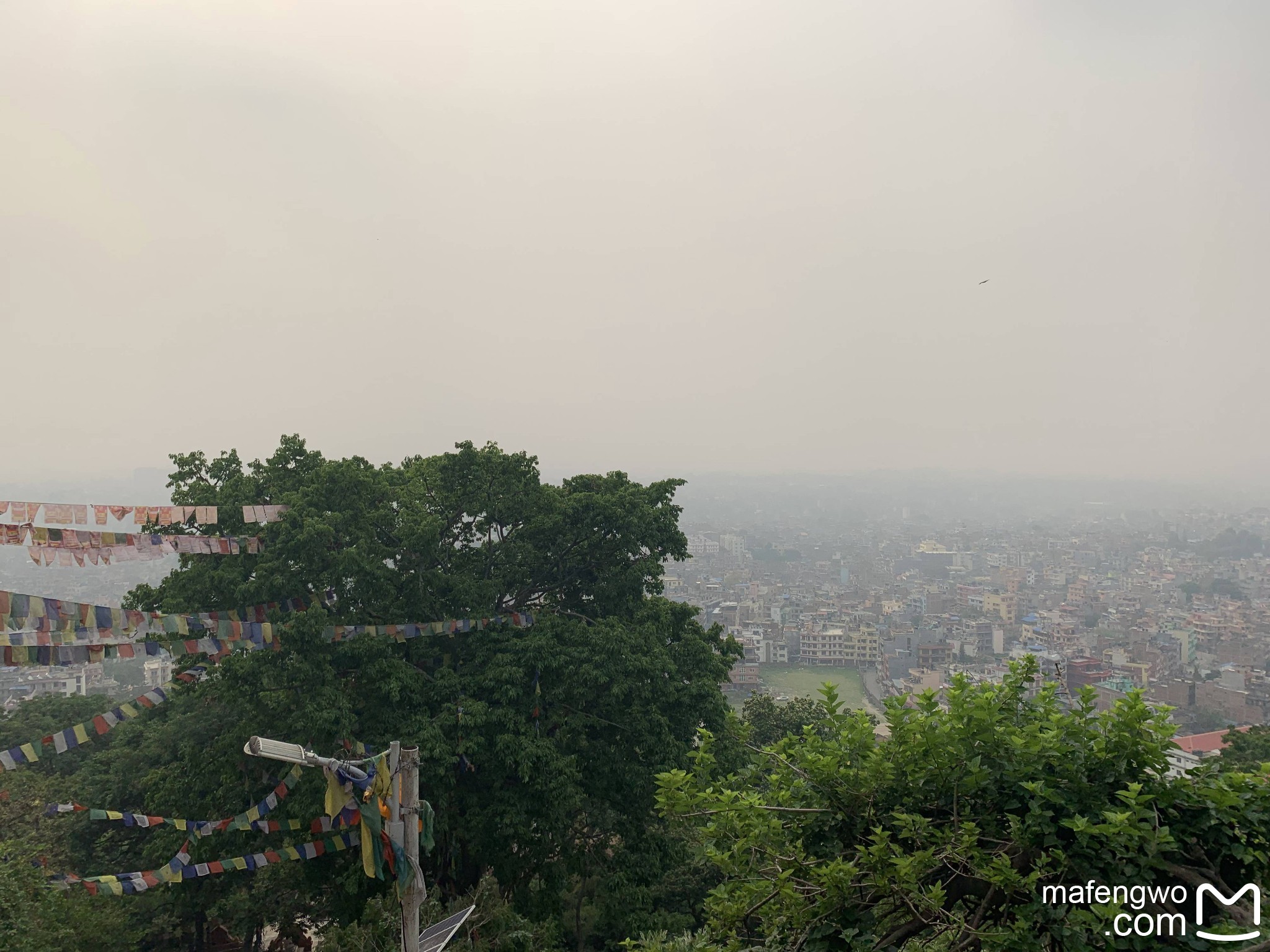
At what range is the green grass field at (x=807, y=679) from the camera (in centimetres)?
5641

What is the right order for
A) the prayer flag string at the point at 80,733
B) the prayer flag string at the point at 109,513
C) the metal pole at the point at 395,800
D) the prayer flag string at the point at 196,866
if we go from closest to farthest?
the metal pole at the point at 395,800 → the prayer flag string at the point at 80,733 → the prayer flag string at the point at 109,513 → the prayer flag string at the point at 196,866

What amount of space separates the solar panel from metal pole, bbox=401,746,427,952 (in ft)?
2.15

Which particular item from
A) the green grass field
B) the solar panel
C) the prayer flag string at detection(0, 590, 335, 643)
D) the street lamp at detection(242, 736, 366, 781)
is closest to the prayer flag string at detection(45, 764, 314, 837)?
the prayer flag string at detection(0, 590, 335, 643)

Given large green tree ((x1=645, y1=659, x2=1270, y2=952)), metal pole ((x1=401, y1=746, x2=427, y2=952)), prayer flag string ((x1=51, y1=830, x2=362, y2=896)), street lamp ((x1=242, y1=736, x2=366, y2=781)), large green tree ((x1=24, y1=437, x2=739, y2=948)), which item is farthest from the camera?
large green tree ((x1=24, y1=437, x2=739, y2=948))

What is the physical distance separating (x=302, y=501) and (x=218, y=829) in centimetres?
437

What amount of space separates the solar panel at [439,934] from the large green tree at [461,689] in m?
3.22

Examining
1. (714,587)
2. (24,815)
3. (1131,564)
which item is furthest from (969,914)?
(1131,564)

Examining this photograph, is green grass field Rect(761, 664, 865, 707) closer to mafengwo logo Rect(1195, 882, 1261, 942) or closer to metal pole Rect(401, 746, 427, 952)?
metal pole Rect(401, 746, 427, 952)

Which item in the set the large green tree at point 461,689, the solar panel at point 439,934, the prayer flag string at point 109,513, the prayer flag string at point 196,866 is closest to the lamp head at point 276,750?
the solar panel at point 439,934

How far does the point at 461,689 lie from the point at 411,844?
18.8 ft

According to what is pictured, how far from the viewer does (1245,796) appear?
408cm

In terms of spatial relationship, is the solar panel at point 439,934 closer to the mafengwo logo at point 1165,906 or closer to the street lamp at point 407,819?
the street lamp at point 407,819

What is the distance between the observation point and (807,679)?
207 feet

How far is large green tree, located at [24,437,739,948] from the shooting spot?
10781 millimetres
